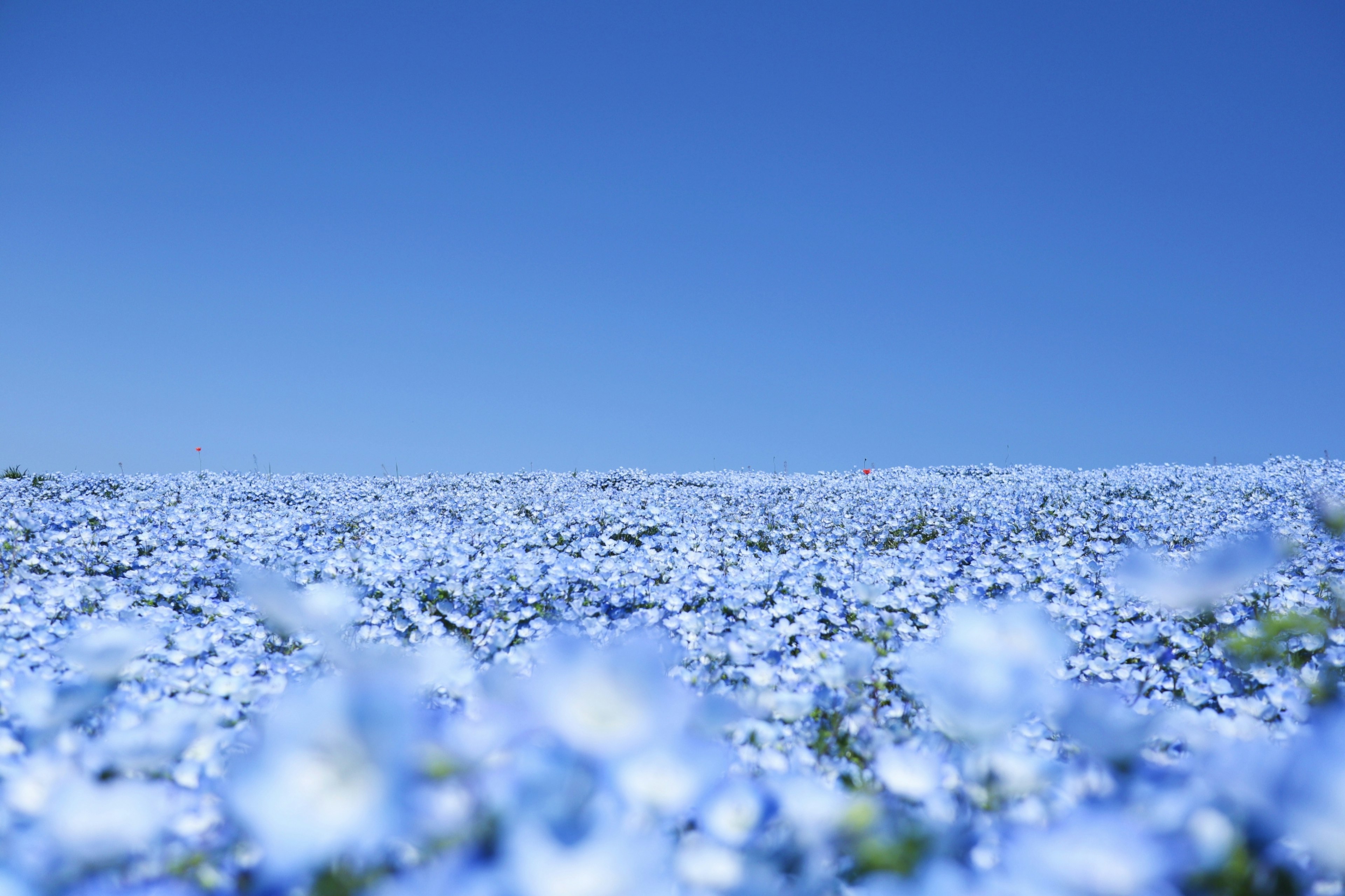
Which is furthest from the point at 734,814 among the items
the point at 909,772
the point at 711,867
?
the point at 909,772

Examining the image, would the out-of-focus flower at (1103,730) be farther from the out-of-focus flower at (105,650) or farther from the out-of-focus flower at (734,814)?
the out-of-focus flower at (105,650)

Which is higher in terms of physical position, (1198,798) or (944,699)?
(944,699)

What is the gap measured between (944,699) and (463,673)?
7.20 feet

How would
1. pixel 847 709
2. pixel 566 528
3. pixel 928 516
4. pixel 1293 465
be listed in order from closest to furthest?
1. pixel 847 709
2. pixel 566 528
3. pixel 928 516
4. pixel 1293 465

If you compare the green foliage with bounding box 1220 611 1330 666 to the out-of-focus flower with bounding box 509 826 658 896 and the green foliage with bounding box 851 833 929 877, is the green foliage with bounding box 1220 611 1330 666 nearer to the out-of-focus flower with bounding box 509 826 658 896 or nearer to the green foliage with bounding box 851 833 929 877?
the green foliage with bounding box 851 833 929 877

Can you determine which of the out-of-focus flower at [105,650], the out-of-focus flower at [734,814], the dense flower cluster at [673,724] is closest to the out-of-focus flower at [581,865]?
the dense flower cluster at [673,724]

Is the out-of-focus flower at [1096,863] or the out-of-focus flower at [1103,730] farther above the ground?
the out-of-focus flower at [1103,730]

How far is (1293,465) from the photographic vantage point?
18.0 meters

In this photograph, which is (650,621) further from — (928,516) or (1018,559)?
(928,516)

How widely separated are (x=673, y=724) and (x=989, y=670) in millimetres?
661

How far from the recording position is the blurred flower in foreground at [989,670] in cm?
154

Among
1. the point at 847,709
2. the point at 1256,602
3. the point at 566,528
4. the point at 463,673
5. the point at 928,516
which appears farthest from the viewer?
the point at 928,516

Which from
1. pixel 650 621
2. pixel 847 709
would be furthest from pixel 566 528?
Result: pixel 847 709

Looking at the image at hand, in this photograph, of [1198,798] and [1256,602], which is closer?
[1198,798]
